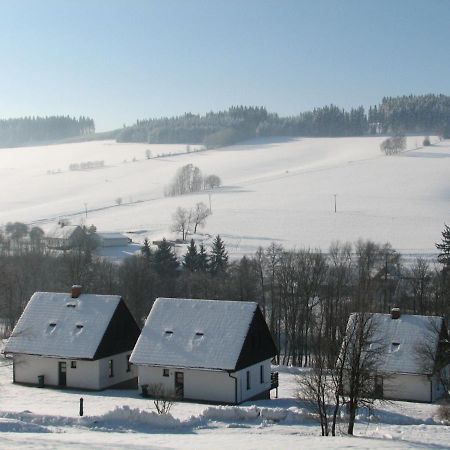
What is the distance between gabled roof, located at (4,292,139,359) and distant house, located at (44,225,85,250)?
57.3 meters

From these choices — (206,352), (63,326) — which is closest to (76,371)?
(63,326)

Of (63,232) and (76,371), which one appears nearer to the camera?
(76,371)

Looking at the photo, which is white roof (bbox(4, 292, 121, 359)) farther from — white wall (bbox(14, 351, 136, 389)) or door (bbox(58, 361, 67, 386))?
door (bbox(58, 361, 67, 386))

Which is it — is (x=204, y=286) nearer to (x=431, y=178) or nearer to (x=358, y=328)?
(x=358, y=328)

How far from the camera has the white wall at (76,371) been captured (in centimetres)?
3422

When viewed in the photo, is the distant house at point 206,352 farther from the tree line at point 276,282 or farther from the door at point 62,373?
the tree line at point 276,282

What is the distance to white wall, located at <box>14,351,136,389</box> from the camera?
112 ft

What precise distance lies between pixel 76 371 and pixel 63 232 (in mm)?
69491

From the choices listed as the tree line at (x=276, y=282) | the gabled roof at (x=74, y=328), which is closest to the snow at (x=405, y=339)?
the tree line at (x=276, y=282)

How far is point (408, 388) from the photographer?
33969 millimetres

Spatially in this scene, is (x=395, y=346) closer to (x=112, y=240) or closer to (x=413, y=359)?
(x=413, y=359)

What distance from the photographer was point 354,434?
23797mm

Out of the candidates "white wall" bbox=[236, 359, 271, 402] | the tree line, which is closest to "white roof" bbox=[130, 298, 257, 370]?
"white wall" bbox=[236, 359, 271, 402]

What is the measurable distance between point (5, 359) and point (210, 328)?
13.3 m
